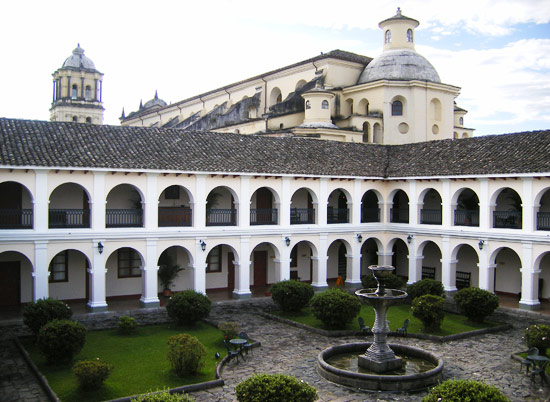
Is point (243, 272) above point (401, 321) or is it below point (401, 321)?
above

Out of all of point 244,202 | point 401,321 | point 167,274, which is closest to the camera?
point 401,321

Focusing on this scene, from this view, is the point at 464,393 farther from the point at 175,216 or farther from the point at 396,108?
the point at 396,108

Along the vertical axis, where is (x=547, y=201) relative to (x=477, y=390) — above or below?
above

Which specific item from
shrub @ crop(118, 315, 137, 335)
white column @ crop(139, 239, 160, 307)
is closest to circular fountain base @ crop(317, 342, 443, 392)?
shrub @ crop(118, 315, 137, 335)

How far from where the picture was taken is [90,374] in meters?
12.9

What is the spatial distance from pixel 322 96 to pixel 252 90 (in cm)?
976

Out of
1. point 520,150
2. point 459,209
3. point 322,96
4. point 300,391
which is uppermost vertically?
point 322,96

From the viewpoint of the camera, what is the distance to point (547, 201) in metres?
24.7

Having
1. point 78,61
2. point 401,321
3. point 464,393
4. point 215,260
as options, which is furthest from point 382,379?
point 78,61

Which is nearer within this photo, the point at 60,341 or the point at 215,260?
the point at 60,341

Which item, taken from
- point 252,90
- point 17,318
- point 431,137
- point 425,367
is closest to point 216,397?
point 425,367

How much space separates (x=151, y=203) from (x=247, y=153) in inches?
204

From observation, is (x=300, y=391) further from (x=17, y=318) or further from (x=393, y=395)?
(x=17, y=318)

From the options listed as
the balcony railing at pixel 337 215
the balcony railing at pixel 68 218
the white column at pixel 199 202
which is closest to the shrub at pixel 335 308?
the white column at pixel 199 202
